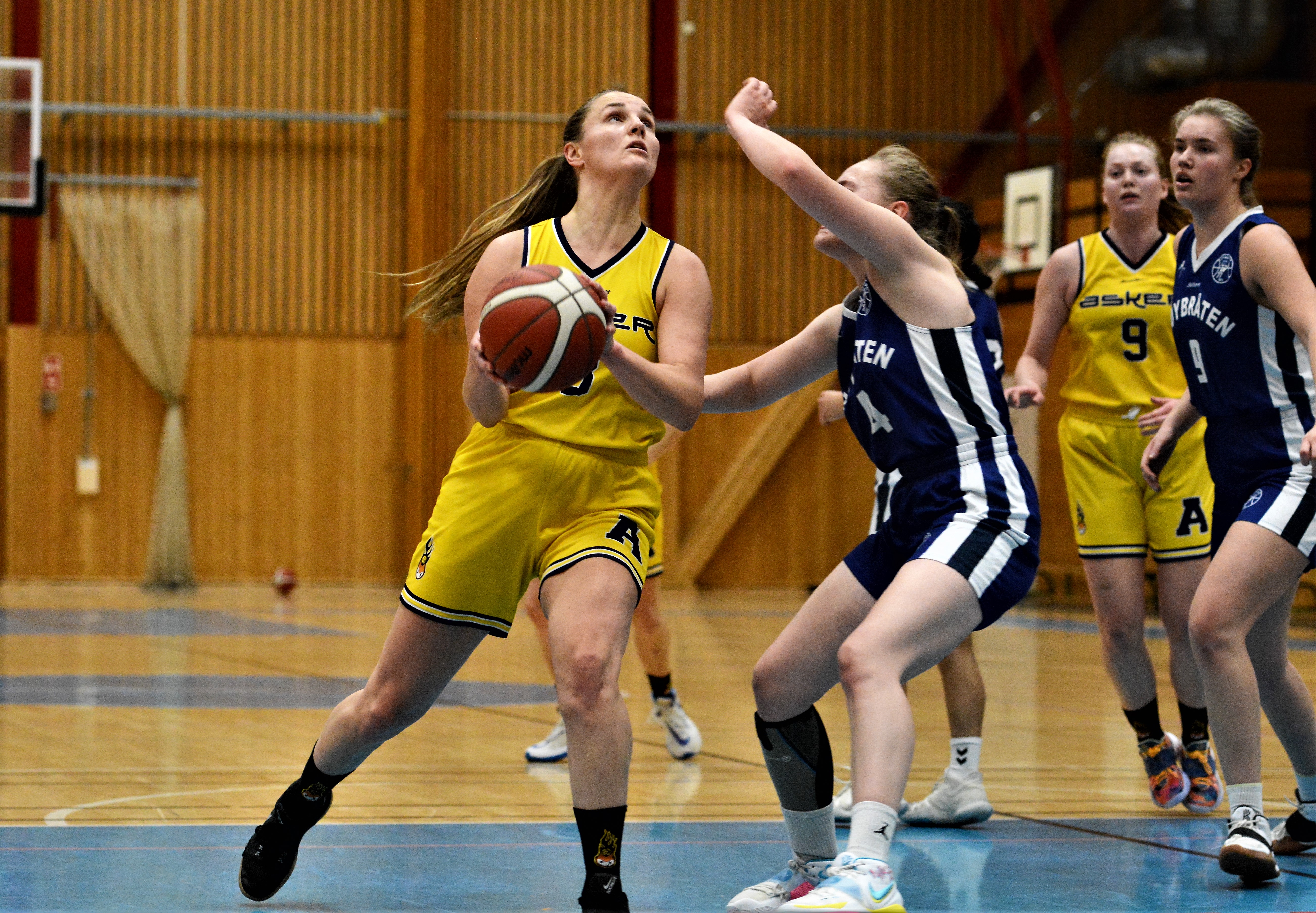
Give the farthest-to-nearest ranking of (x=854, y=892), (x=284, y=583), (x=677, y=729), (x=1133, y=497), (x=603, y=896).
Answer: (x=284, y=583), (x=677, y=729), (x=1133, y=497), (x=603, y=896), (x=854, y=892)

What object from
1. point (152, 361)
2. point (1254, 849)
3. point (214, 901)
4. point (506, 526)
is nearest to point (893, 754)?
point (506, 526)

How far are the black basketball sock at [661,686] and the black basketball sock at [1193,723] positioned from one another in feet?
6.03

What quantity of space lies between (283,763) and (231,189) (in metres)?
13.0

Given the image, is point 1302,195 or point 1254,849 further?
point 1302,195

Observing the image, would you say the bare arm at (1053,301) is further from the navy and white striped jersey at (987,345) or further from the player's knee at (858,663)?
the player's knee at (858,663)

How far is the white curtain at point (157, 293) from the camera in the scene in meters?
17.2

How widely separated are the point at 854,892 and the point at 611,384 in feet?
3.69

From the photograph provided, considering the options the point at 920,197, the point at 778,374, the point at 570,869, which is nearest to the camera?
the point at 920,197

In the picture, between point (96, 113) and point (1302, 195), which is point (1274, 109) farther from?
point (96, 113)

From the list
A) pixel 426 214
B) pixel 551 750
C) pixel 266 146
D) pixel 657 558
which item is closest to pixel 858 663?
pixel 657 558

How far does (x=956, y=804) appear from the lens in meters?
4.72

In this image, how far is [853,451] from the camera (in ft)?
61.3

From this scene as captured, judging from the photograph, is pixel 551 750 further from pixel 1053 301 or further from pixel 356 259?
pixel 356 259

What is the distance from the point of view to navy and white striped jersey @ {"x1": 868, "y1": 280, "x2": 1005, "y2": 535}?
3738mm
